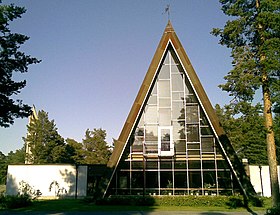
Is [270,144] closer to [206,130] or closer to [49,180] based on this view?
[206,130]

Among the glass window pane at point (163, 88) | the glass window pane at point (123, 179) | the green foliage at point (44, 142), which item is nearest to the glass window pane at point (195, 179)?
the glass window pane at point (123, 179)

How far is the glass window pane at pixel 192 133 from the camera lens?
71.5 feet

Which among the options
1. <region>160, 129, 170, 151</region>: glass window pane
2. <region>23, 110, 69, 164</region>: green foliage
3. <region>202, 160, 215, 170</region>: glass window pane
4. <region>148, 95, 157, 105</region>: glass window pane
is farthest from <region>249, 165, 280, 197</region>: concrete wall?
<region>23, 110, 69, 164</region>: green foliage

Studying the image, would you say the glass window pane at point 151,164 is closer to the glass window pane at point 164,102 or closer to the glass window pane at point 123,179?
the glass window pane at point 123,179

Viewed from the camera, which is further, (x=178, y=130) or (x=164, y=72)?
(x=164, y=72)

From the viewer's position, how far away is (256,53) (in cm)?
1523

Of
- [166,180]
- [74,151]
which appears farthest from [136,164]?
[74,151]

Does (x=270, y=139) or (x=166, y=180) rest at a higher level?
(x=270, y=139)

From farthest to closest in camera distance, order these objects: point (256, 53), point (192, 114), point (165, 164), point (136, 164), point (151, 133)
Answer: point (192, 114) < point (151, 133) < point (136, 164) < point (165, 164) < point (256, 53)

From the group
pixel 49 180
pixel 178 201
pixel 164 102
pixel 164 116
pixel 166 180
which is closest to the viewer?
pixel 178 201

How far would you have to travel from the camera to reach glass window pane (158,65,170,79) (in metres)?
23.2

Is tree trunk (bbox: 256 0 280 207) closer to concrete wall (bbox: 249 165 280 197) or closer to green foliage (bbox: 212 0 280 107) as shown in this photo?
green foliage (bbox: 212 0 280 107)

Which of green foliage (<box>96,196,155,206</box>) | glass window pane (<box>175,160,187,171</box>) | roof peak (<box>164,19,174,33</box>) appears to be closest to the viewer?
green foliage (<box>96,196,155,206</box>)

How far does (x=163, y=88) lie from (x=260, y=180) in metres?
13.8
